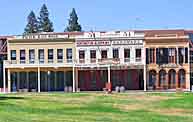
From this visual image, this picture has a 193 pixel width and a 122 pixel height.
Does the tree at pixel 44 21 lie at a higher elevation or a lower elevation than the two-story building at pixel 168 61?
higher

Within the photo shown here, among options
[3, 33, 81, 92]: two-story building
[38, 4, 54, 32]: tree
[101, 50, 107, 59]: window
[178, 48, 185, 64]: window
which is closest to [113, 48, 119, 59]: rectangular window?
[101, 50, 107, 59]: window

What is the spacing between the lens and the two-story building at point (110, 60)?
7275cm

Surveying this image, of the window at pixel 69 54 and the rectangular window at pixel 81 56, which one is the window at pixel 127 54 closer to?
the rectangular window at pixel 81 56

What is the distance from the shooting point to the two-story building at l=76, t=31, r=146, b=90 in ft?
239

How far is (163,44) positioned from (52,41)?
14057mm

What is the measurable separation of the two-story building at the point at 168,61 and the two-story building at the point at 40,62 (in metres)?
9.93

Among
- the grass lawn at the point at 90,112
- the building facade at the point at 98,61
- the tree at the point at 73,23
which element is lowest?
the grass lawn at the point at 90,112

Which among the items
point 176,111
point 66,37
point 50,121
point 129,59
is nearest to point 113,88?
point 129,59

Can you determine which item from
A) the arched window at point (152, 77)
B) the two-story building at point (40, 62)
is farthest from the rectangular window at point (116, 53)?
the two-story building at point (40, 62)

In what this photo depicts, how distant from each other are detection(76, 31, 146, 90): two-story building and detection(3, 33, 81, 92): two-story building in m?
1.50

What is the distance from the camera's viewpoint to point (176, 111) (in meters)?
34.7

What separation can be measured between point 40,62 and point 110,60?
910cm

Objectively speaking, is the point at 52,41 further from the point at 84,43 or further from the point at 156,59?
the point at 156,59

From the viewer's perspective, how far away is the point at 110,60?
73.1 meters
